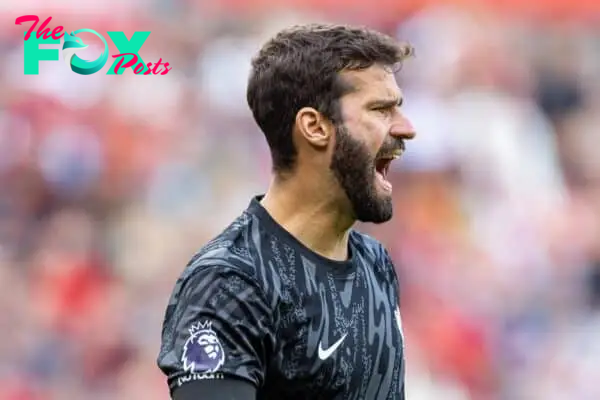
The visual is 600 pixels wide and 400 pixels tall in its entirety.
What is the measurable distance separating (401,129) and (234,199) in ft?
7.33

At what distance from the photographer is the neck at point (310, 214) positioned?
2.05 m

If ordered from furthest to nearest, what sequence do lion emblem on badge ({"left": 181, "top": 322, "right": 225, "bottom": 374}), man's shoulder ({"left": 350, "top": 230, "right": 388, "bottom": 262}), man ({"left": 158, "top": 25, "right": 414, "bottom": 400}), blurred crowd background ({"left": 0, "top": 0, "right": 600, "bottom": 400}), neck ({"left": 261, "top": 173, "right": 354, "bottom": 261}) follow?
blurred crowd background ({"left": 0, "top": 0, "right": 600, "bottom": 400}), man's shoulder ({"left": 350, "top": 230, "right": 388, "bottom": 262}), neck ({"left": 261, "top": 173, "right": 354, "bottom": 261}), man ({"left": 158, "top": 25, "right": 414, "bottom": 400}), lion emblem on badge ({"left": 181, "top": 322, "right": 225, "bottom": 374})

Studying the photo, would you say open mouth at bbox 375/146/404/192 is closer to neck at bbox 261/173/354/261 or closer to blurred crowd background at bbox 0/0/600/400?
neck at bbox 261/173/354/261

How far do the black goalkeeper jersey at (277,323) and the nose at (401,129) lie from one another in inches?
10.3

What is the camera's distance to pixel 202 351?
69.2 inches

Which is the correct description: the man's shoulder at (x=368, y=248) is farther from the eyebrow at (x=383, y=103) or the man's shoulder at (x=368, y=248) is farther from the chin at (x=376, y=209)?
the eyebrow at (x=383, y=103)

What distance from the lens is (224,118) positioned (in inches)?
169

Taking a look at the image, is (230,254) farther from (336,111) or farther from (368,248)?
(368,248)

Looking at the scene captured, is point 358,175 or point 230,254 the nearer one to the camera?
point 230,254

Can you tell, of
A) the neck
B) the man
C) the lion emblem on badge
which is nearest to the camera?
the lion emblem on badge

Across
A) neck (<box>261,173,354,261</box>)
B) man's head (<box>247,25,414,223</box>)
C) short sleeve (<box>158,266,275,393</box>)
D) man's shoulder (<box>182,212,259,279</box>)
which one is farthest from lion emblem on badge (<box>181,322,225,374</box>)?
man's head (<box>247,25,414,223</box>)

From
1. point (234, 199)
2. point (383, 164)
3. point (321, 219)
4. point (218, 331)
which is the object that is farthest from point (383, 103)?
point (234, 199)

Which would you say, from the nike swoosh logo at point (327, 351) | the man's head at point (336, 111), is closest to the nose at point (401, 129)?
the man's head at point (336, 111)

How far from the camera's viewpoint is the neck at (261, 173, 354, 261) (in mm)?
2055
